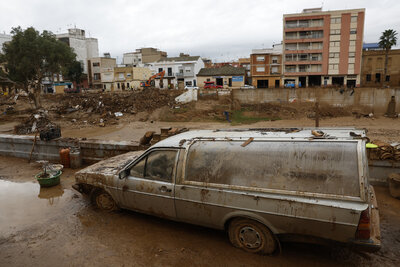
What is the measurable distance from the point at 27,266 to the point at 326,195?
4454 millimetres

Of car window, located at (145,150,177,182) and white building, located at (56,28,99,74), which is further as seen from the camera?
white building, located at (56,28,99,74)

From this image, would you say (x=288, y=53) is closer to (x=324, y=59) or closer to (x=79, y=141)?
(x=324, y=59)

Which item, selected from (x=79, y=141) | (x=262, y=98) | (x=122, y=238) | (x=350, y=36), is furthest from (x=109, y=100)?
(x=350, y=36)

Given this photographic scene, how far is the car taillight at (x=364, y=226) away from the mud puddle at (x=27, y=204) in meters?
5.66

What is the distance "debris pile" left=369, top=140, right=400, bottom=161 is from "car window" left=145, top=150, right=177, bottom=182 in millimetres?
4907

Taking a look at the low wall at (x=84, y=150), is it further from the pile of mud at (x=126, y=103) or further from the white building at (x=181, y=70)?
the white building at (x=181, y=70)

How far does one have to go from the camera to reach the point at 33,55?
29.2 metres

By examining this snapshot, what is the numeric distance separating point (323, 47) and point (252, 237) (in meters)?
48.7

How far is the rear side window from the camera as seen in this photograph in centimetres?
331

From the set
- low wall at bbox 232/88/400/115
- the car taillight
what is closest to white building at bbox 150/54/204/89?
low wall at bbox 232/88/400/115

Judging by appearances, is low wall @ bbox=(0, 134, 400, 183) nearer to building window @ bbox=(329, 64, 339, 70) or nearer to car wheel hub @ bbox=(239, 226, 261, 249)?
car wheel hub @ bbox=(239, 226, 261, 249)

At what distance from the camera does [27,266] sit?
156 inches

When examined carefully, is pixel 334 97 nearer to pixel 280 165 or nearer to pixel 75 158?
pixel 75 158

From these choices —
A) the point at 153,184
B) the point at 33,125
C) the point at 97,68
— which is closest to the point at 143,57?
the point at 97,68
